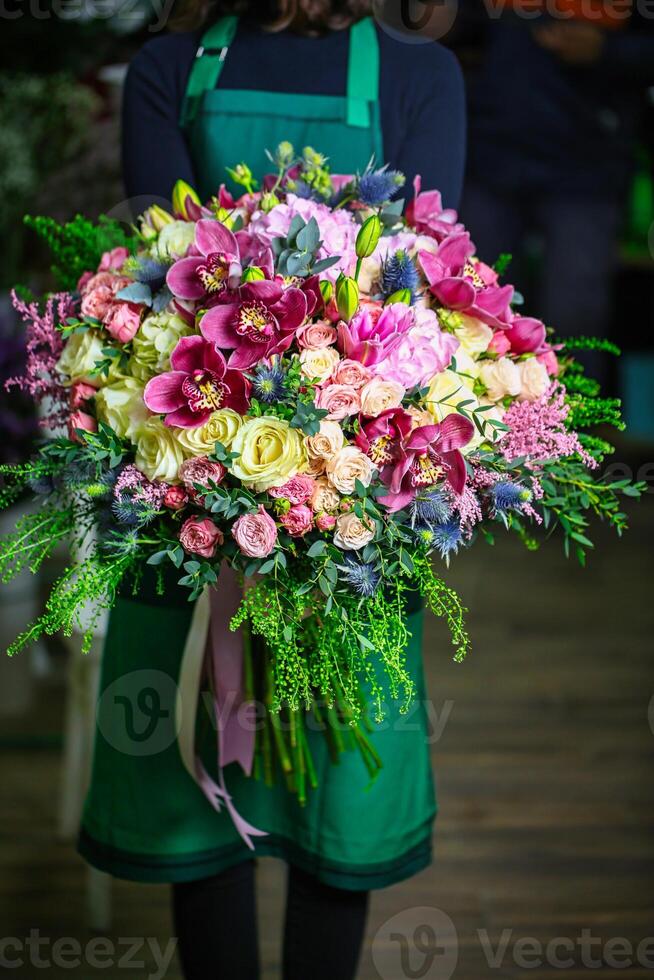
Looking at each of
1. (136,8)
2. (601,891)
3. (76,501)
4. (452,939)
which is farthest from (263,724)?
(136,8)

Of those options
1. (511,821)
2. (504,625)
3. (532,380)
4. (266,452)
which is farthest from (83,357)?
(504,625)

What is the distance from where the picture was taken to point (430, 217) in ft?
3.85

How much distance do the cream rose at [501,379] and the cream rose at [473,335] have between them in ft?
0.07

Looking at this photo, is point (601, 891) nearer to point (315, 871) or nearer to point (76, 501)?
point (315, 871)

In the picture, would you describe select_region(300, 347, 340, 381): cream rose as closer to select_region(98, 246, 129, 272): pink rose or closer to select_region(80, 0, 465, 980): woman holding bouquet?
select_region(98, 246, 129, 272): pink rose

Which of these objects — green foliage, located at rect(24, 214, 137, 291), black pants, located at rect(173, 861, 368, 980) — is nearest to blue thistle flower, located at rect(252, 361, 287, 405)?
green foliage, located at rect(24, 214, 137, 291)

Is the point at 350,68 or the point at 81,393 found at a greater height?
the point at 350,68

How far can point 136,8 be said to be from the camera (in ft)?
9.01

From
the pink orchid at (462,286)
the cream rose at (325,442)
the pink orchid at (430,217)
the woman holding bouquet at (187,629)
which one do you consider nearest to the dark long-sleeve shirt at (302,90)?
the woman holding bouquet at (187,629)

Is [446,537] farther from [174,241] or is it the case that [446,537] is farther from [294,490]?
[174,241]

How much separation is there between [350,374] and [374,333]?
0.18ft

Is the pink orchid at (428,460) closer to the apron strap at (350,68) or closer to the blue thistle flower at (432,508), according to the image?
the blue thistle flower at (432,508)

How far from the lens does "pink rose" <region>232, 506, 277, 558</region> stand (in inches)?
39.1

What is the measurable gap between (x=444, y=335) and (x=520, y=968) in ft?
3.99
